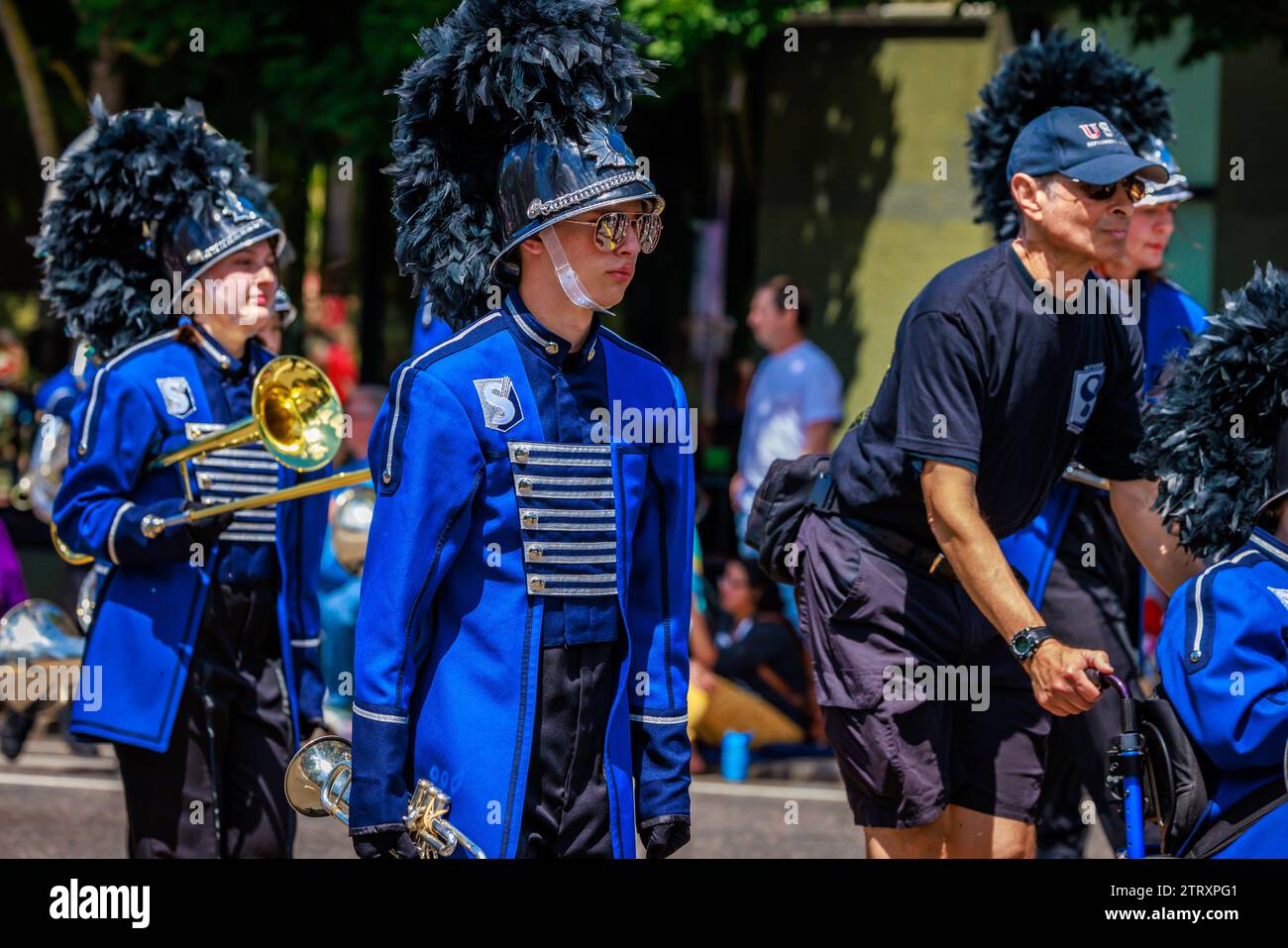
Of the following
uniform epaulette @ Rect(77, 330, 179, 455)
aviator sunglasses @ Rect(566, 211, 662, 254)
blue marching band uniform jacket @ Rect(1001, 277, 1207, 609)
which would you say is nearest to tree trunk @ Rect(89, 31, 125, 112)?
uniform epaulette @ Rect(77, 330, 179, 455)

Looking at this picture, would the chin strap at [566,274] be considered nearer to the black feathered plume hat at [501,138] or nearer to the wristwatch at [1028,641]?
the black feathered plume hat at [501,138]

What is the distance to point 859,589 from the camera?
484 centimetres

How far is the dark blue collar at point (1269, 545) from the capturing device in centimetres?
396

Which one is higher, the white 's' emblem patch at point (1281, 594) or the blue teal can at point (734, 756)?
the white 's' emblem patch at point (1281, 594)

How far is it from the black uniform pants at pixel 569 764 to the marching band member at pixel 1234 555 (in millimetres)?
1118

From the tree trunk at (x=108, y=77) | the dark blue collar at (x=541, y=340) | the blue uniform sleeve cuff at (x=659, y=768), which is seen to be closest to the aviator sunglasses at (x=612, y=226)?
the dark blue collar at (x=541, y=340)

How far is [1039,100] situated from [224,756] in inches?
118

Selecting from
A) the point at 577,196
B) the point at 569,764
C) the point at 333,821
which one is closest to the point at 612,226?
the point at 577,196

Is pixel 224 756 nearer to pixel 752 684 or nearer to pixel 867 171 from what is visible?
pixel 752 684

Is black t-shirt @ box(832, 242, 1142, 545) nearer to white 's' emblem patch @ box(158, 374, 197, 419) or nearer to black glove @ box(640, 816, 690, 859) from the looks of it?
black glove @ box(640, 816, 690, 859)

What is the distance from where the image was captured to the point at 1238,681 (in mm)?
3803

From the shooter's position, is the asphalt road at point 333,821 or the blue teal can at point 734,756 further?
the blue teal can at point 734,756
